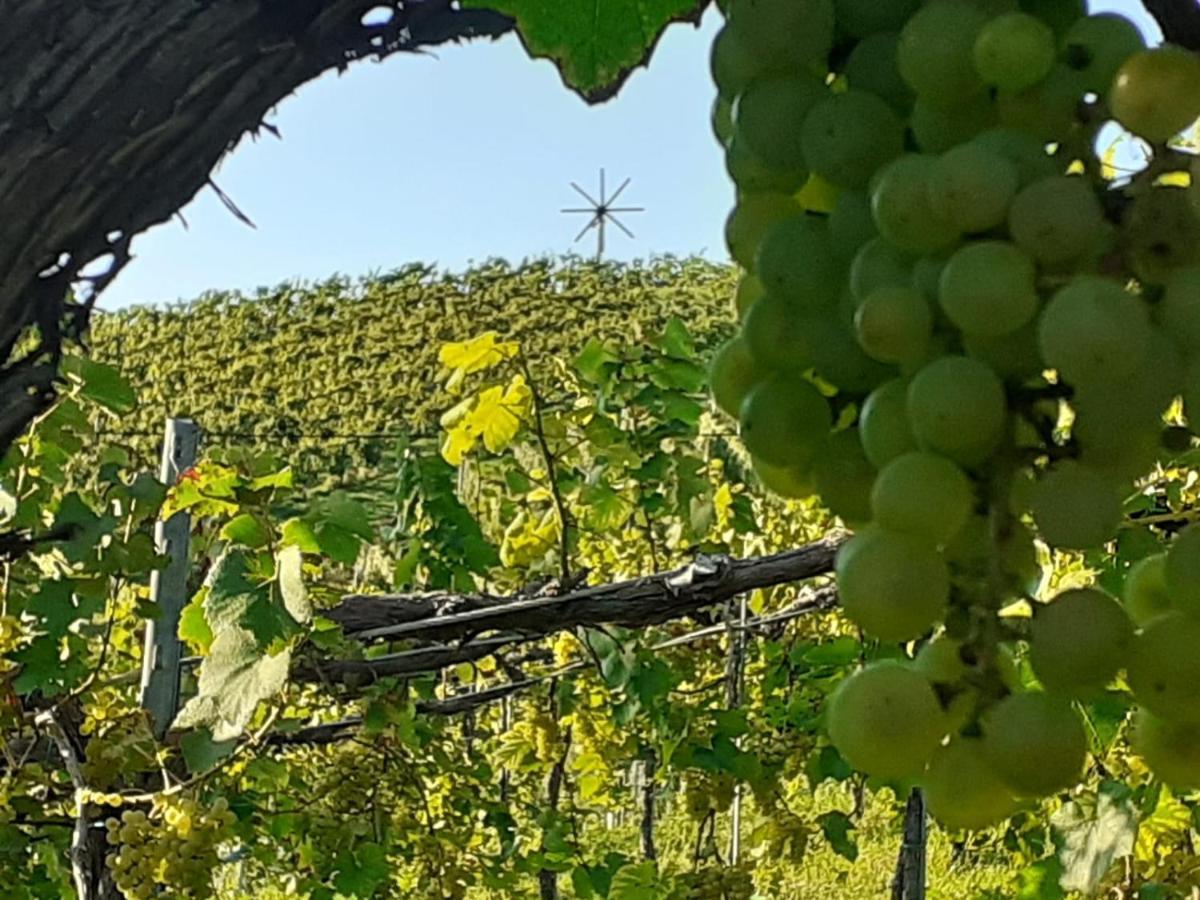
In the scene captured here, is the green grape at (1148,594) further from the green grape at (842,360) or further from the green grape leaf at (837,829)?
the green grape leaf at (837,829)

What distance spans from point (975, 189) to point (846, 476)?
4.1 inches

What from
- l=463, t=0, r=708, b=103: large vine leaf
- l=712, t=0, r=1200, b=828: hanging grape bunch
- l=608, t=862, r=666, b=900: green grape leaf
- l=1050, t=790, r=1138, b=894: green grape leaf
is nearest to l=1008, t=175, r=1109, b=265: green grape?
l=712, t=0, r=1200, b=828: hanging grape bunch

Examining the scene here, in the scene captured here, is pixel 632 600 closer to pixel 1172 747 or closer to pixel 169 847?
pixel 169 847

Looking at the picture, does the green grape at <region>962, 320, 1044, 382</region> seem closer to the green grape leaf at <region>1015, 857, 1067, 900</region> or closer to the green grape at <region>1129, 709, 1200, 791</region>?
the green grape at <region>1129, 709, 1200, 791</region>

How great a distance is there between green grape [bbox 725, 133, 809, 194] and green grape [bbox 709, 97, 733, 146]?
0.03 metres

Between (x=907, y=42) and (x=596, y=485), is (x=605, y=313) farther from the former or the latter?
(x=907, y=42)

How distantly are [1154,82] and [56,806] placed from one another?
253cm

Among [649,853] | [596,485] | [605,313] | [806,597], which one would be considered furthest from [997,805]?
[605,313]

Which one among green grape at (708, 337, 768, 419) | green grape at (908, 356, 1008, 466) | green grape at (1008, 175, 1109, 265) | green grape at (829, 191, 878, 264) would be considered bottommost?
green grape at (908, 356, 1008, 466)

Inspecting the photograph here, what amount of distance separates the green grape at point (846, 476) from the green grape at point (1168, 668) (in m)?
0.09

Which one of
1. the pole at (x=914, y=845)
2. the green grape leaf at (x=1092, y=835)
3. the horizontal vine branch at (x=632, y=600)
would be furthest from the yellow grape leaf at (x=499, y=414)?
the pole at (x=914, y=845)

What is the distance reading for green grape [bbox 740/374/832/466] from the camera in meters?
0.47

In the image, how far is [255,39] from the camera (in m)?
0.79

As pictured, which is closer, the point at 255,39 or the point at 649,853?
the point at 255,39
